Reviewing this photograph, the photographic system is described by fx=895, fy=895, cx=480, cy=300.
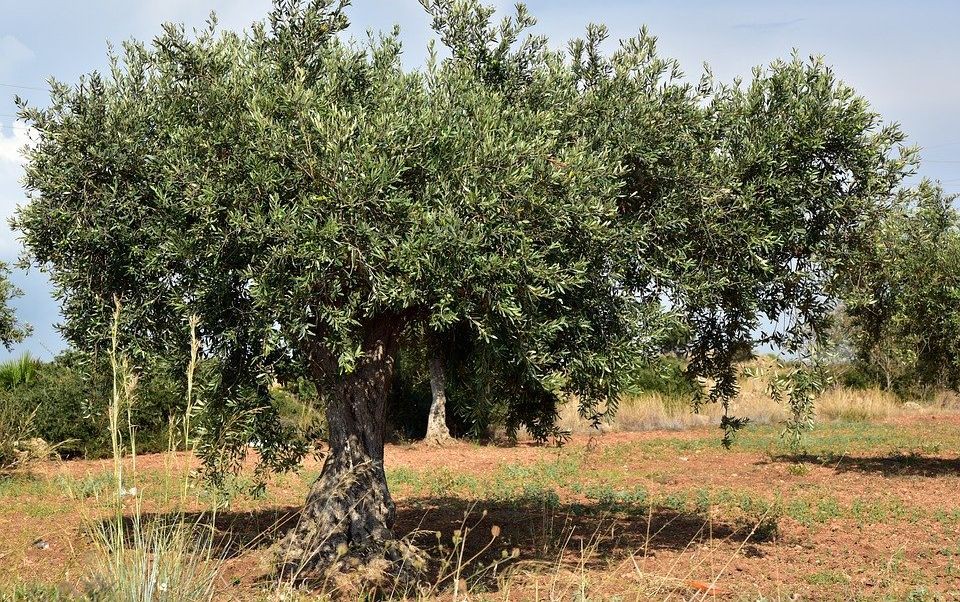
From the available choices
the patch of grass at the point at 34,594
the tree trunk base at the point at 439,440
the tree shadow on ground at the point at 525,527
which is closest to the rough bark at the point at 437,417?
the tree trunk base at the point at 439,440

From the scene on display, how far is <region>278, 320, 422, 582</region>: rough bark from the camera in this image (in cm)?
1012

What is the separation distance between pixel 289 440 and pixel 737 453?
15.7 meters

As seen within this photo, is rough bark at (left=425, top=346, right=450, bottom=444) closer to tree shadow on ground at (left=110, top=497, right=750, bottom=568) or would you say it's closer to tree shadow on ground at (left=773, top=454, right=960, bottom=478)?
tree shadow on ground at (left=110, top=497, right=750, bottom=568)

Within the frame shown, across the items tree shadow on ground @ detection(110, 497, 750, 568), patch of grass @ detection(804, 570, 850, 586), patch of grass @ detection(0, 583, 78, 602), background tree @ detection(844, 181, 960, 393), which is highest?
background tree @ detection(844, 181, 960, 393)

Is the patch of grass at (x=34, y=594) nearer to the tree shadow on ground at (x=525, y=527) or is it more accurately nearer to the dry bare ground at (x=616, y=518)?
the dry bare ground at (x=616, y=518)

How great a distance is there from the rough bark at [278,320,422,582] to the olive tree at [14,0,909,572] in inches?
1.1

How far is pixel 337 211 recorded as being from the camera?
8.11 metres

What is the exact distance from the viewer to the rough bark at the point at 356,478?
10117 millimetres

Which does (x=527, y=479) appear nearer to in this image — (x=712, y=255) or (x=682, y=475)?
(x=682, y=475)

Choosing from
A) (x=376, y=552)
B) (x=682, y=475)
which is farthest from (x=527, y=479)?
(x=376, y=552)

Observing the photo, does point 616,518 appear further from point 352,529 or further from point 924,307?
point 924,307

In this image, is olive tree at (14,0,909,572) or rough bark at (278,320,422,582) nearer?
olive tree at (14,0,909,572)

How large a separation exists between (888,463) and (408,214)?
55.2ft

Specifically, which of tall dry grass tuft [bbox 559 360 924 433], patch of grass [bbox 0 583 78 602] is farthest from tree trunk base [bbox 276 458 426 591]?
tall dry grass tuft [bbox 559 360 924 433]
